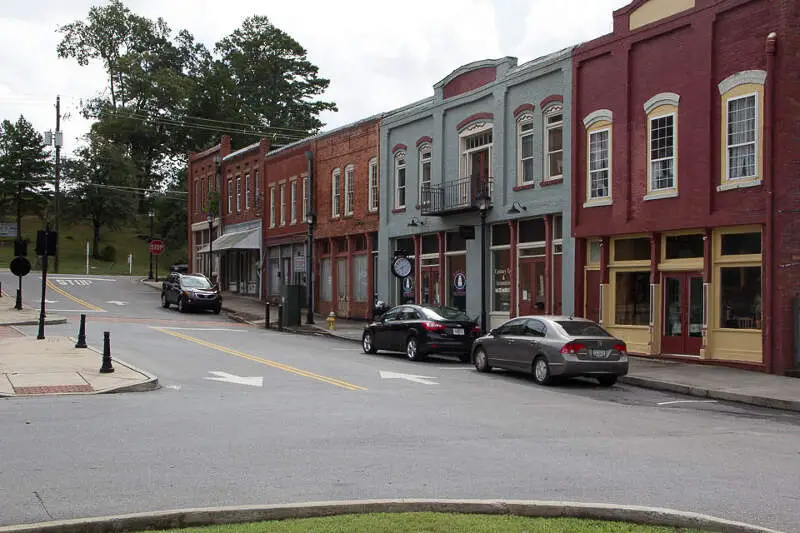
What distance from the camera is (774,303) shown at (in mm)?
19953

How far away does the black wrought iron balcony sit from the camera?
3020 cm

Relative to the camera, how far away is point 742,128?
20984 millimetres

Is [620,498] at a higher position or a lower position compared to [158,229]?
lower

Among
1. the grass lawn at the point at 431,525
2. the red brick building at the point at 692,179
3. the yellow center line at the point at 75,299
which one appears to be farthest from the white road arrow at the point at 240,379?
the yellow center line at the point at 75,299

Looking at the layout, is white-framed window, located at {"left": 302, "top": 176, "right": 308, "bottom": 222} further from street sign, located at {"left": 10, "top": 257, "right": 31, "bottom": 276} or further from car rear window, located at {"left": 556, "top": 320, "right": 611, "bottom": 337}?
car rear window, located at {"left": 556, "top": 320, "right": 611, "bottom": 337}

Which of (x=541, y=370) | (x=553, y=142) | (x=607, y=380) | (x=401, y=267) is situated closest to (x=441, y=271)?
(x=401, y=267)

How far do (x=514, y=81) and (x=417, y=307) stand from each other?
9281 millimetres

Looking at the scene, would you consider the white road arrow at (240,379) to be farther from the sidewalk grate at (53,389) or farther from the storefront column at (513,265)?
the storefront column at (513,265)

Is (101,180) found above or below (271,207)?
above

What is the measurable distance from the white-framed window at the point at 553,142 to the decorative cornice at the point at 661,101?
363 centimetres

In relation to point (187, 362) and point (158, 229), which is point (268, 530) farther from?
point (158, 229)

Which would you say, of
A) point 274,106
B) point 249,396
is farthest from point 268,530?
point 274,106

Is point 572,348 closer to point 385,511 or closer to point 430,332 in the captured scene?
point 430,332

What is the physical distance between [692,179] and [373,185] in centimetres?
1824
